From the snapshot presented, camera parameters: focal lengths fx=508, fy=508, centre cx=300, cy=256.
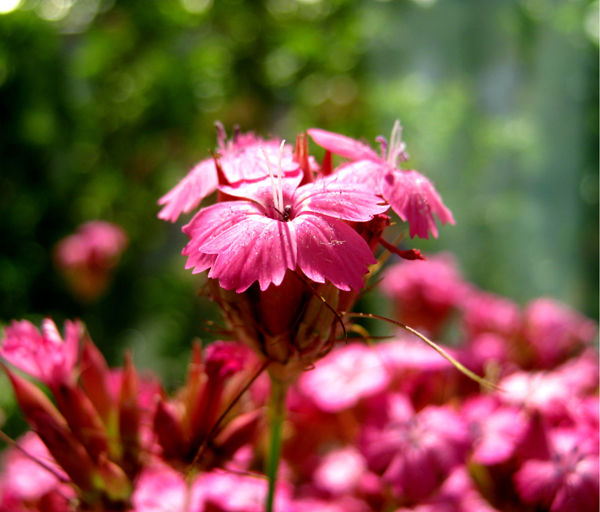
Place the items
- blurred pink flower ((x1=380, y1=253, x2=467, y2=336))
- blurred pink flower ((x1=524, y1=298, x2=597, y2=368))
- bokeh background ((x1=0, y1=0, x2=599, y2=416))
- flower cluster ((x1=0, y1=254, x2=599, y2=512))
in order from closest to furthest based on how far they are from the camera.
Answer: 1. flower cluster ((x1=0, y1=254, x2=599, y2=512))
2. blurred pink flower ((x1=524, y1=298, x2=597, y2=368))
3. blurred pink flower ((x1=380, y1=253, x2=467, y2=336))
4. bokeh background ((x1=0, y1=0, x2=599, y2=416))

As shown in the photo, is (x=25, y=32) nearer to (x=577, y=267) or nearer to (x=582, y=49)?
(x=582, y=49)

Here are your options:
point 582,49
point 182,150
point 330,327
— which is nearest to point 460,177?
point 582,49

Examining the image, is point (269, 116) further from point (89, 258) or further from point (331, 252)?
point (331, 252)

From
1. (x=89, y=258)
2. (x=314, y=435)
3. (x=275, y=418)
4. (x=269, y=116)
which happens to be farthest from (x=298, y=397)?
(x=269, y=116)

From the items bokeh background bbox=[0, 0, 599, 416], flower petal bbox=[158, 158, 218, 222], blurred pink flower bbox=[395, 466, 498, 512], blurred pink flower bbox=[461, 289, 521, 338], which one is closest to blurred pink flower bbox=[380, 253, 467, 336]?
blurred pink flower bbox=[461, 289, 521, 338]

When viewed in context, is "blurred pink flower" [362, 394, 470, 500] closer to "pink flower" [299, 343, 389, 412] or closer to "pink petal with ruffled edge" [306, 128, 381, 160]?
"pink flower" [299, 343, 389, 412]

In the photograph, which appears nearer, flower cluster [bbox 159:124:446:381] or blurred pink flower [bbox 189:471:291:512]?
flower cluster [bbox 159:124:446:381]
